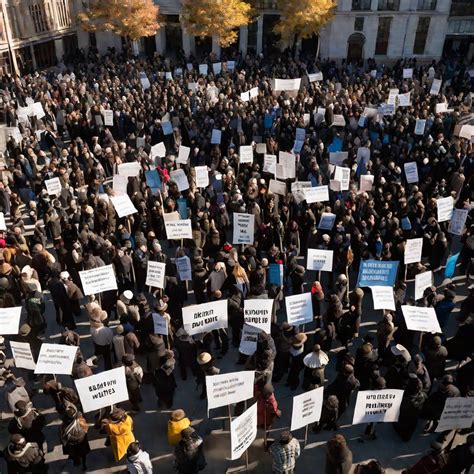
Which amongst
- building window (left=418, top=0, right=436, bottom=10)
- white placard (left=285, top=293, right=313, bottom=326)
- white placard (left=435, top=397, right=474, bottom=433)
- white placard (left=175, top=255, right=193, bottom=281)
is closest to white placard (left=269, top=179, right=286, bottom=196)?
white placard (left=175, top=255, right=193, bottom=281)

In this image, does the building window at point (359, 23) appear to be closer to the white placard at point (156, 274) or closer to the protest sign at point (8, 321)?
the white placard at point (156, 274)

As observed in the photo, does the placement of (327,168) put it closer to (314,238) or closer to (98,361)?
(314,238)

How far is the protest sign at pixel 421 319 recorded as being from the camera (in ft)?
29.0

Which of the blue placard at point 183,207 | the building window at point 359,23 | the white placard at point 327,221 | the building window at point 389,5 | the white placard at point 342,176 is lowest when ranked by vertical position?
the blue placard at point 183,207

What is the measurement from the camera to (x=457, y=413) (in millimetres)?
7305

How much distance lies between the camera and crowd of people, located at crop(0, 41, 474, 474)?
8.02m

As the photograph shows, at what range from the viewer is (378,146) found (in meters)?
17.5

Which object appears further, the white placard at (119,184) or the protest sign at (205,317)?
the white placard at (119,184)

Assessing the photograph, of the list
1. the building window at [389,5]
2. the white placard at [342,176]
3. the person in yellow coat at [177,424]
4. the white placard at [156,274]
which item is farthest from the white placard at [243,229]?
the building window at [389,5]

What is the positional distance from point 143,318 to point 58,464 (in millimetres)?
2925

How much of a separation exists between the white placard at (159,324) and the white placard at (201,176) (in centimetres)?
625

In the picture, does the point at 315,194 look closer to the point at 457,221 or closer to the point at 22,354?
the point at 457,221

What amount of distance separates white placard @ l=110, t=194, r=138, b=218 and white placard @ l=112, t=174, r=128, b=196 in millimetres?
1266

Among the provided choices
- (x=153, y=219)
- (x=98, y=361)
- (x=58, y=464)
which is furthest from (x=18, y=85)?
(x=58, y=464)
